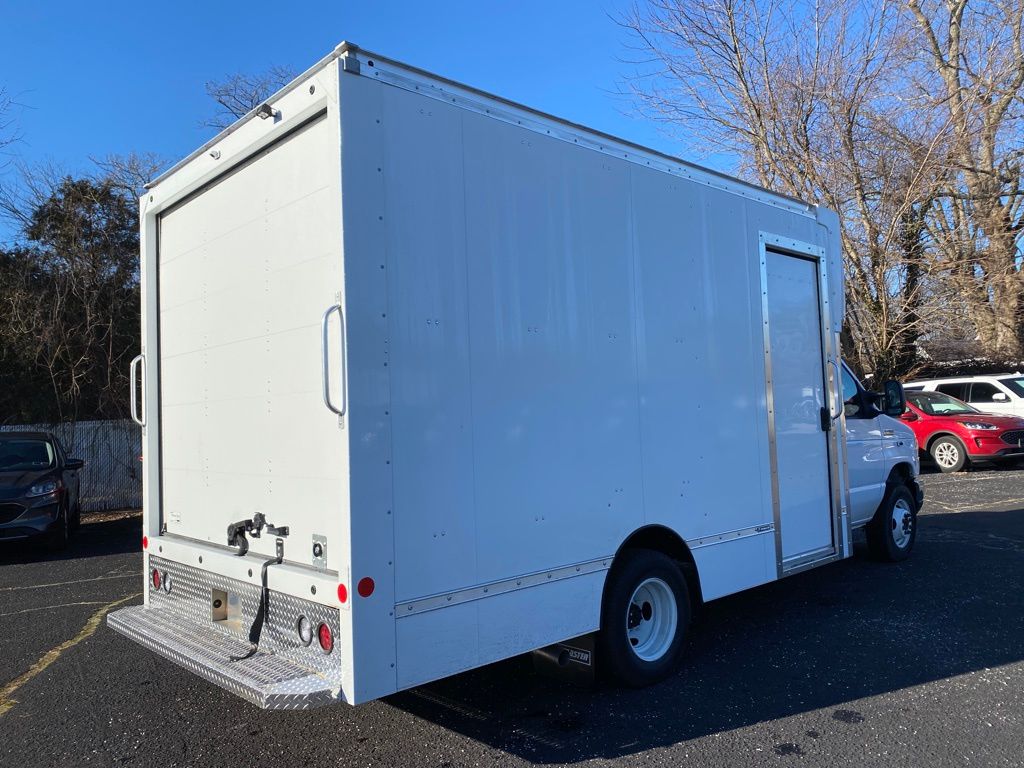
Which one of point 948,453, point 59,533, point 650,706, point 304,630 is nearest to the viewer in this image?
point 304,630

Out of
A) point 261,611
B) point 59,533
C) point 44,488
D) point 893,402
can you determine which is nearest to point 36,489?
point 44,488

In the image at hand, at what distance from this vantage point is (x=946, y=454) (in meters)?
15.4

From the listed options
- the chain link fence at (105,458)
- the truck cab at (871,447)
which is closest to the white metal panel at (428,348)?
the truck cab at (871,447)

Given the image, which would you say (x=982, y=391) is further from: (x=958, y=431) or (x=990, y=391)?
(x=958, y=431)

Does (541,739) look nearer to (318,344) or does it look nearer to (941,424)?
(318,344)

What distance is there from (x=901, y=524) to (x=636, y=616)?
4.30 m

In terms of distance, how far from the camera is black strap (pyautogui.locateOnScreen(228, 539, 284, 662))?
3561mm

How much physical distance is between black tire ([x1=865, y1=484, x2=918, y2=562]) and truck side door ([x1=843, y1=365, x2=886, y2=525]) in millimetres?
196

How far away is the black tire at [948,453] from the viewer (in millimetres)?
15078

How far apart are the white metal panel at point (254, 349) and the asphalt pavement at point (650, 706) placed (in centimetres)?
102

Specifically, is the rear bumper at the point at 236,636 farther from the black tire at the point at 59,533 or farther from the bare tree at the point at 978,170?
the bare tree at the point at 978,170

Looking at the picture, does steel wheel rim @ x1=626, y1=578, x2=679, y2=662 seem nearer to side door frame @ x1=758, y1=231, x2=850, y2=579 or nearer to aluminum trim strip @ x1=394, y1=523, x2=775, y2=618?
aluminum trim strip @ x1=394, y1=523, x2=775, y2=618

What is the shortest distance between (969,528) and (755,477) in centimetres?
590

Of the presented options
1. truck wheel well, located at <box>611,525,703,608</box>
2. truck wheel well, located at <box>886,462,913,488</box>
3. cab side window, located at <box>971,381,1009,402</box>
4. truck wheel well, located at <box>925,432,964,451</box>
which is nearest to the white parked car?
cab side window, located at <box>971,381,1009,402</box>
